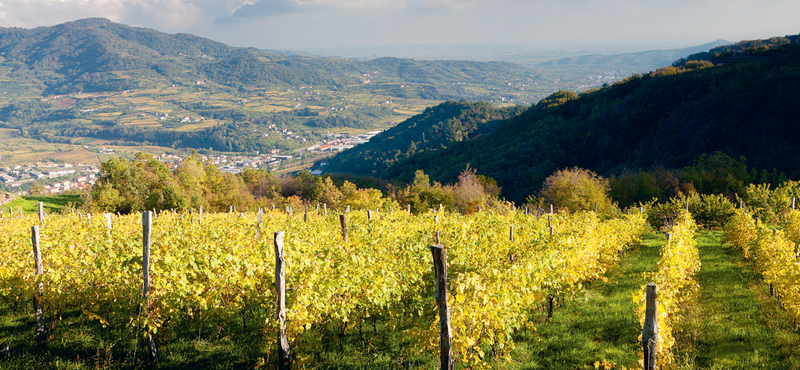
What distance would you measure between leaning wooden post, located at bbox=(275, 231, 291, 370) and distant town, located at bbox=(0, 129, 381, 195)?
317ft

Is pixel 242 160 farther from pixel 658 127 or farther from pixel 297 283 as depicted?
pixel 297 283

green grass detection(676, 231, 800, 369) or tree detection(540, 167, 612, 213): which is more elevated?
green grass detection(676, 231, 800, 369)

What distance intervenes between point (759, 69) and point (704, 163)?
31300 millimetres

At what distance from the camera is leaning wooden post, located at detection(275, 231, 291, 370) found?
6.45 meters

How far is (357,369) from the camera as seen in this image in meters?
7.23

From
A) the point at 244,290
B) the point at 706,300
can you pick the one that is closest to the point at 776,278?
the point at 706,300

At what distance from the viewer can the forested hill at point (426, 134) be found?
116 m

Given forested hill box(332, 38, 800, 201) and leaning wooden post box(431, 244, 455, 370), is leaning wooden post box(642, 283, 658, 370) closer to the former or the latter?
leaning wooden post box(431, 244, 455, 370)

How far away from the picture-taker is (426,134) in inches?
5143

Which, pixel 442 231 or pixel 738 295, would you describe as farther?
pixel 442 231

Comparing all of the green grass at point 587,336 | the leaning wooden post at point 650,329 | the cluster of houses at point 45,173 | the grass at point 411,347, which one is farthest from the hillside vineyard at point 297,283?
the cluster of houses at point 45,173

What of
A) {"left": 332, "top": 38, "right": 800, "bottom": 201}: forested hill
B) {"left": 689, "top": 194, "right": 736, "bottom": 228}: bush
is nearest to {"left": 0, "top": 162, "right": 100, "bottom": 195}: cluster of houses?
{"left": 332, "top": 38, "right": 800, "bottom": 201}: forested hill

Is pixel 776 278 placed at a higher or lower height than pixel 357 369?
higher

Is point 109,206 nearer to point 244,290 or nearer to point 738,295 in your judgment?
point 244,290
